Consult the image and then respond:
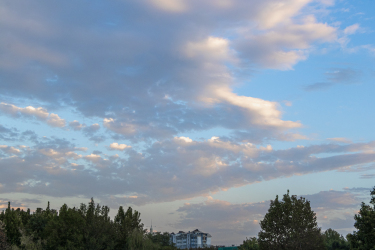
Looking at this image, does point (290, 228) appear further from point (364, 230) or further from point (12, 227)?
point (12, 227)

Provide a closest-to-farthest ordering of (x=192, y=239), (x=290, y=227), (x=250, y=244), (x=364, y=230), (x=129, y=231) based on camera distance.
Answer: (x=364, y=230) < (x=290, y=227) < (x=250, y=244) < (x=129, y=231) < (x=192, y=239)

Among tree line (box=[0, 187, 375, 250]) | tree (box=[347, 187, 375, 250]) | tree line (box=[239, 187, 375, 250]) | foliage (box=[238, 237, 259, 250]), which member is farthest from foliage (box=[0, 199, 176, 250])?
tree (box=[347, 187, 375, 250])

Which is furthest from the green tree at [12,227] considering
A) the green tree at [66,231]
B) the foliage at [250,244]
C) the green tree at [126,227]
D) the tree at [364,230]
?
the tree at [364,230]

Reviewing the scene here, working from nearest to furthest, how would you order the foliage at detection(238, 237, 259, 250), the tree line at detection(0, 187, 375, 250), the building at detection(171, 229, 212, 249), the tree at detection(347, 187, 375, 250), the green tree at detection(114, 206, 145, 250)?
1. the tree at detection(347, 187, 375, 250)
2. the tree line at detection(0, 187, 375, 250)
3. the foliage at detection(238, 237, 259, 250)
4. the green tree at detection(114, 206, 145, 250)
5. the building at detection(171, 229, 212, 249)

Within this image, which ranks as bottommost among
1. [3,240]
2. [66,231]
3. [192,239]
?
[192,239]

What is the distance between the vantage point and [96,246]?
53.1 meters

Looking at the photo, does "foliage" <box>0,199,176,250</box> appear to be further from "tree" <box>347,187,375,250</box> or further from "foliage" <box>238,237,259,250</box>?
"tree" <box>347,187,375,250</box>

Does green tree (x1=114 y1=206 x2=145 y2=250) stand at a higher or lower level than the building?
higher

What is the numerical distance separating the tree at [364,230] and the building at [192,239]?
138 meters

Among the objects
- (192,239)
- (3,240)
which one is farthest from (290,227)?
(192,239)

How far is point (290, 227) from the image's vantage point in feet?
133

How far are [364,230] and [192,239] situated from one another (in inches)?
5676

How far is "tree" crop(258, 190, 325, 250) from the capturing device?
39062 mm

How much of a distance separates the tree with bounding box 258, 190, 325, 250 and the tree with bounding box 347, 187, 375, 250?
6.84m
